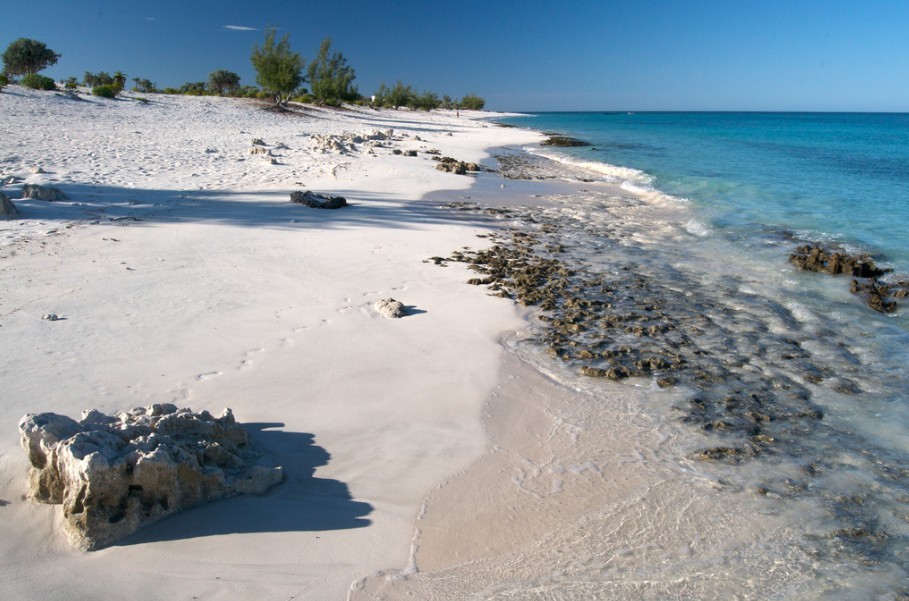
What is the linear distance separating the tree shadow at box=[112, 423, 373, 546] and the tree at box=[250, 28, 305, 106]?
3424cm

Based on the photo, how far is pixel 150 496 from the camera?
2932 mm

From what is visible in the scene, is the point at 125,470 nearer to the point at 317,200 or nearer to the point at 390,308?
the point at 390,308

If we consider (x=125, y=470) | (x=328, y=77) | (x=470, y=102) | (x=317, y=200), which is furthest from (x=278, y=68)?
(x=470, y=102)

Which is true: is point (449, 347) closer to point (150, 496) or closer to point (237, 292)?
point (237, 292)

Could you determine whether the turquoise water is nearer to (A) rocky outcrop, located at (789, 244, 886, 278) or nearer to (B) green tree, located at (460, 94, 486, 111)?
(A) rocky outcrop, located at (789, 244, 886, 278)

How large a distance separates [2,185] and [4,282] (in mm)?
4649

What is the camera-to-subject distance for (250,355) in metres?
4.84

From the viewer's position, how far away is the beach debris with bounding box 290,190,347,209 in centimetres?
1027

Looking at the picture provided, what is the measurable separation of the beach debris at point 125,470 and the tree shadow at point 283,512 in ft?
0.21

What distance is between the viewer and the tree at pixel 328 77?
143 feet

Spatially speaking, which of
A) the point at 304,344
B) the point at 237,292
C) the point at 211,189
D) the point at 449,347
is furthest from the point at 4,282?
the point at 211,189

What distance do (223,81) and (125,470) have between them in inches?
2063

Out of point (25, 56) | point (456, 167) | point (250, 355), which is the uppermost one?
point (25, 56)

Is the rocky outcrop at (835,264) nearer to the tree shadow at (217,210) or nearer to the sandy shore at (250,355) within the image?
the sandy shore at (250,355)
